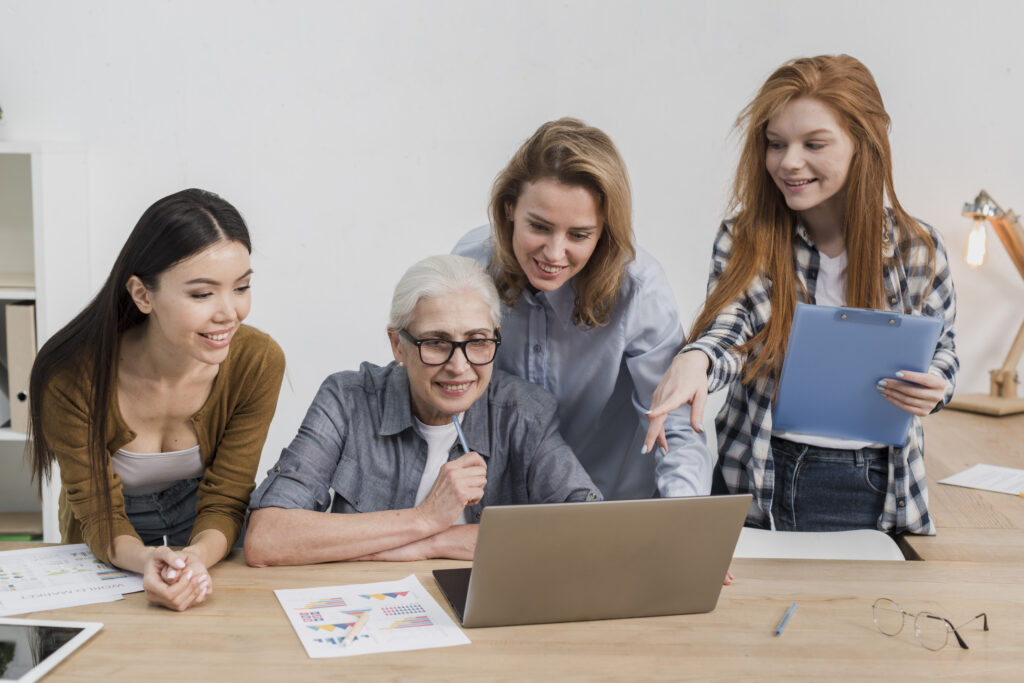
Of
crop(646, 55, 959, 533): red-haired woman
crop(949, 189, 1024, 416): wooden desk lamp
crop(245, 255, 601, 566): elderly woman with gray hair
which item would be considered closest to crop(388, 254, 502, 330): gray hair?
crop(245, 255, 601, 566): elderly woman with gray hair

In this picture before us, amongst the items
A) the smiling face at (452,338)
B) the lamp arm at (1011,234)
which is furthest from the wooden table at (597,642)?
the lamp arm at (1011,234)

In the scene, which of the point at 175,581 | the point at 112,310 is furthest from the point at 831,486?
the point at 112,310

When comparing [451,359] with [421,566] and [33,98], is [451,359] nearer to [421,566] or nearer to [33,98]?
[421,566]

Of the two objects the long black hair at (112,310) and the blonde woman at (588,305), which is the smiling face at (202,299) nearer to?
the long black hair at (112,310)

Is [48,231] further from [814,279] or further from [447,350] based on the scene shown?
[814,279]

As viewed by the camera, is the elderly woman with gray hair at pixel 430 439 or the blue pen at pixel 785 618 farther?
the elderly woman with gray hair at pixel 430 439

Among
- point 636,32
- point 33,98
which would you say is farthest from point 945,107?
point 33,98

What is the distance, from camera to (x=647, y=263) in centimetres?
199

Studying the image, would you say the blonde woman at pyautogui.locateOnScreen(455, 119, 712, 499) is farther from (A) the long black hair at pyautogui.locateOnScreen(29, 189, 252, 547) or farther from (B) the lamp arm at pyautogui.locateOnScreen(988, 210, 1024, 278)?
(B) the lamp arm at pyautogui.locateOnScreen(988, 210, 1024, 278)

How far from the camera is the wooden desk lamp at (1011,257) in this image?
2.96 meters

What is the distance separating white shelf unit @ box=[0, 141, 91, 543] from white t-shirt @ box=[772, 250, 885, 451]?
2.31 metres

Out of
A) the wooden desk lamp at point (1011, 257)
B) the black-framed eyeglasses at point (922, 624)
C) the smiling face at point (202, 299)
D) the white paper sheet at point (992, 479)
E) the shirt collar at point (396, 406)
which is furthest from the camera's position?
the wooden desk lamp at point (1011, 257)

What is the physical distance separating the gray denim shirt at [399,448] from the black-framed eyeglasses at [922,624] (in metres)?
0.53

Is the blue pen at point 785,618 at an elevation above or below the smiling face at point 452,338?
below
